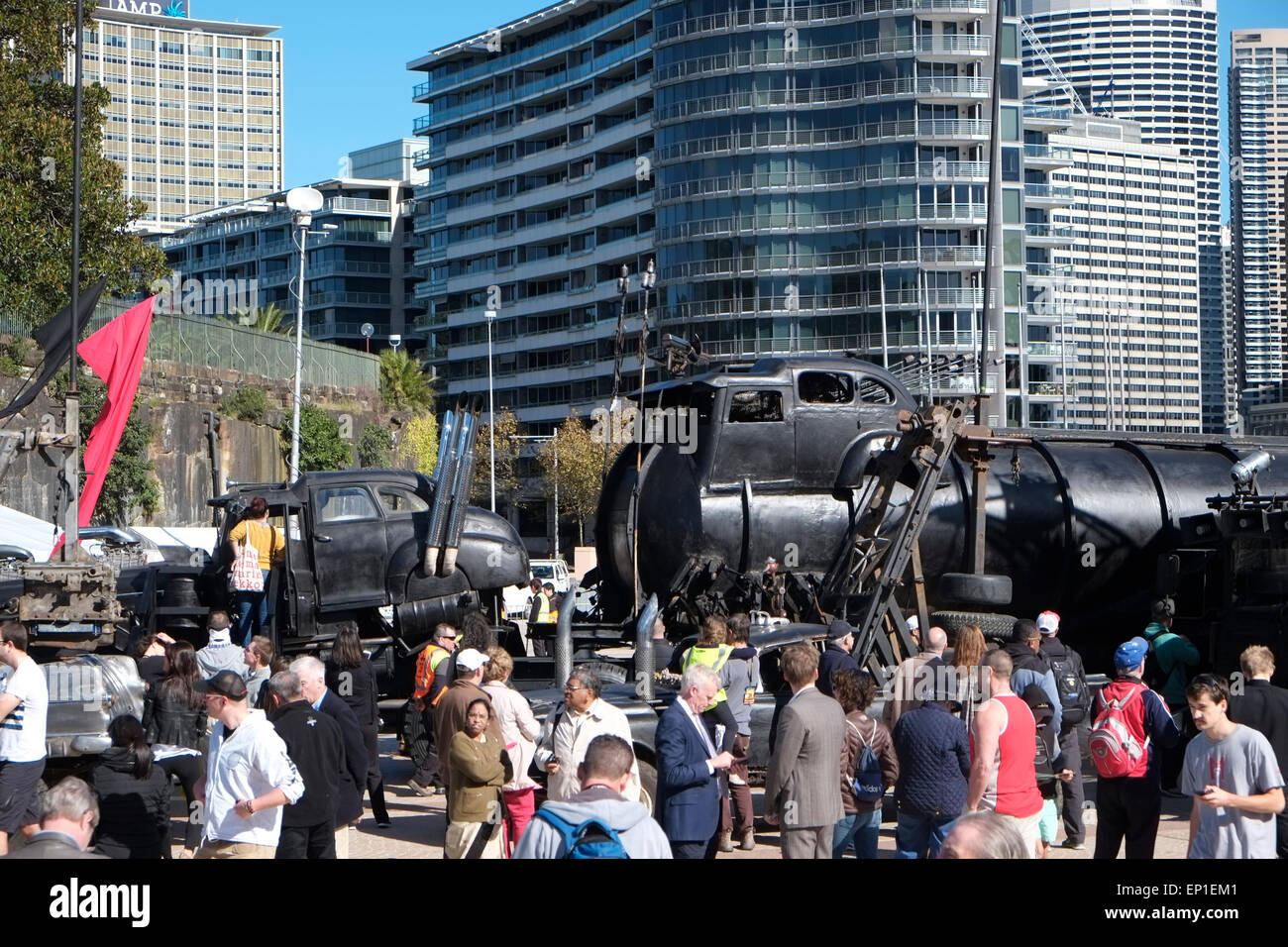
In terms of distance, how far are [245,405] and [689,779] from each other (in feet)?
126

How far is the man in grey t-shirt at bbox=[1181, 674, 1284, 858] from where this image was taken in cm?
759

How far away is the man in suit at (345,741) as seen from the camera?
930 centimetres

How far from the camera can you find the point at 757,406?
16812 millimetres

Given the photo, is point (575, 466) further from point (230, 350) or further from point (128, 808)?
point (128, 808)

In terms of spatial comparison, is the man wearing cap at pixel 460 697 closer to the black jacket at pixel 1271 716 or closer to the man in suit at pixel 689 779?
the man in suit at pixel 689 779

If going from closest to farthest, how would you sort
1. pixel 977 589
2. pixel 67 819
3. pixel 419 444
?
pixel 67 819, pixel 977 589, pixel 419 444

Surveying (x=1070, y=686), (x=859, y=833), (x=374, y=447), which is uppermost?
(x=374, y=447)

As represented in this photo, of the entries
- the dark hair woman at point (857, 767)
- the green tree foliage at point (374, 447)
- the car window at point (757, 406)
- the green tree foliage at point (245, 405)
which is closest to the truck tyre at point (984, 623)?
the car window at point (757, 406)

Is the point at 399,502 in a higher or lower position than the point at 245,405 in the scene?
lower

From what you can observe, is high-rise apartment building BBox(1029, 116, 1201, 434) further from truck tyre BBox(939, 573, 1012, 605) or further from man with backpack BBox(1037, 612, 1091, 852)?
man with backpack BBox(1037, 612, 1091, 852)

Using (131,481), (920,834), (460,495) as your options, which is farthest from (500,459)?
(920,834)

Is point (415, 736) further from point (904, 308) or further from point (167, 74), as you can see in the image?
point (167, 74)

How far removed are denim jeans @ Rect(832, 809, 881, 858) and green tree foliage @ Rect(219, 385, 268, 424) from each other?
3764cm
